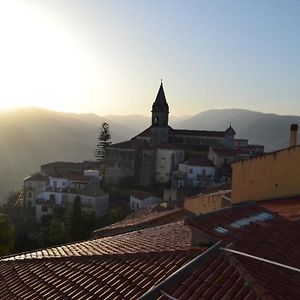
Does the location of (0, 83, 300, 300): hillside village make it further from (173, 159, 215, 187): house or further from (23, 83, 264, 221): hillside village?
(173, 159, 215, 187): house

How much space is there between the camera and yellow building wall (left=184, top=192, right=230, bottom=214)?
15723 mm

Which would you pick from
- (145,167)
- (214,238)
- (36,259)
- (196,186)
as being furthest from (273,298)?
(145,167)

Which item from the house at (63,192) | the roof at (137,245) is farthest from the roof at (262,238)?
the house at (63,192)

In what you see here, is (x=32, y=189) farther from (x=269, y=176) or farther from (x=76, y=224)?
(x=269, y=176)

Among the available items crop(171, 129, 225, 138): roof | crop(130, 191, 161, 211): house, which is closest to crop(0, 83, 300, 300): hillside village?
crop(130, 191, 161, 211): house

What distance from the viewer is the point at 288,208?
10.6 m

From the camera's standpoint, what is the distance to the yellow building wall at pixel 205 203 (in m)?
15.7

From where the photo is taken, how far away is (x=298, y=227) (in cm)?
820

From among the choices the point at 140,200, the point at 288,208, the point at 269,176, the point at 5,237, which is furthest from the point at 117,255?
the point at 140,200

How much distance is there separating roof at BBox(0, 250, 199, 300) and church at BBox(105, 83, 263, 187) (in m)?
48.6

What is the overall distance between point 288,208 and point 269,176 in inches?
117

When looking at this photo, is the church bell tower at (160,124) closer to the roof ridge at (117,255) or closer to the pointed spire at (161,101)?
the pointed spire at (161,101)

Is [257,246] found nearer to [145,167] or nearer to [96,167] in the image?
[145,167]

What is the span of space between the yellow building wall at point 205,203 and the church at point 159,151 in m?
37.5
